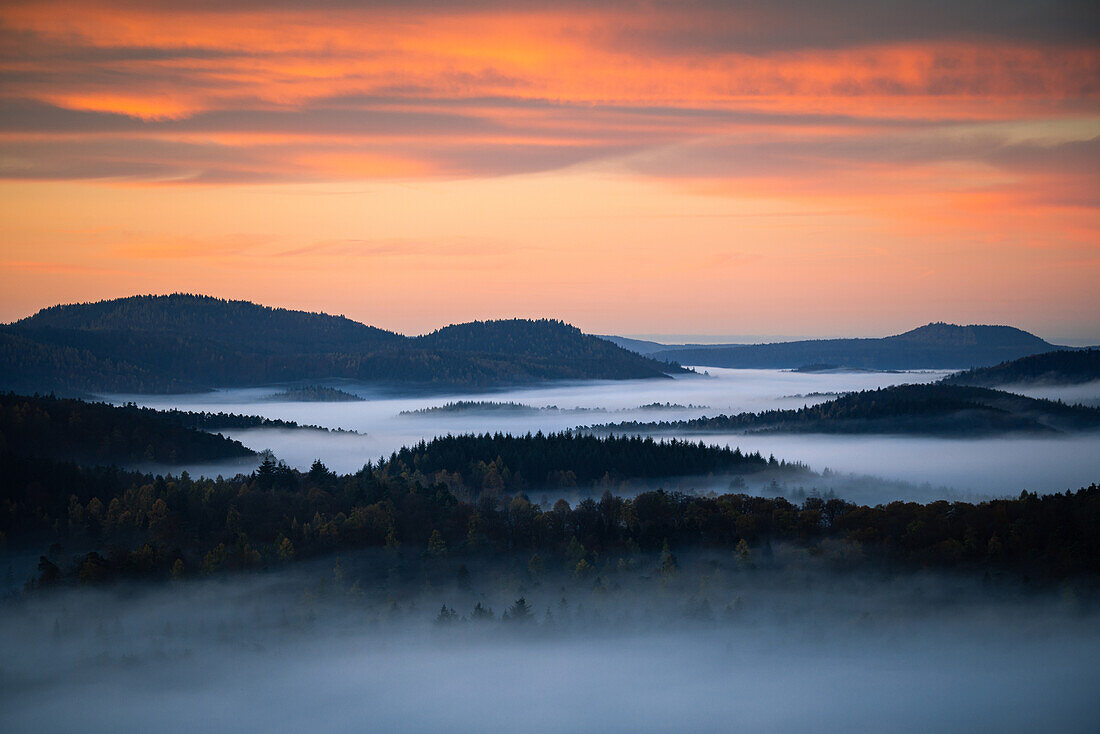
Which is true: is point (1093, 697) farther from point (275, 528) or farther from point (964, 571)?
point (275, 528)

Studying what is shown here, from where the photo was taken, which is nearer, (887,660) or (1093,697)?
(1093,697)

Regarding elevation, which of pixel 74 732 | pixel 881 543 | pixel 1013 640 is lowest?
pixel 74 732

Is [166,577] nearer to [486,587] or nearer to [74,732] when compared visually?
[74,732]

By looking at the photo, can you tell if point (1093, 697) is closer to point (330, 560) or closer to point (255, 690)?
point (330, 560)

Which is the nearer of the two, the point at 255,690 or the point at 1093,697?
the point at 1093,697

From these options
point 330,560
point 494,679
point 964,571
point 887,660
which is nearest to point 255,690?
point 330,560

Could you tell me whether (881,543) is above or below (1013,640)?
above

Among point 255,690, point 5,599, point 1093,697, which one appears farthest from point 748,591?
point 5,599

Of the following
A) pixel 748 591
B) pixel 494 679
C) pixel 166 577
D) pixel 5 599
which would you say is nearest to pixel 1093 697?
pixel 748 591

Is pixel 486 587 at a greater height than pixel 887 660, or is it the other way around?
pixel 486 587
